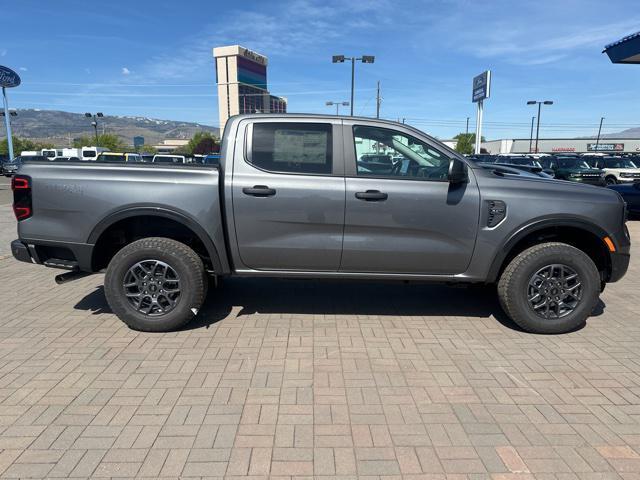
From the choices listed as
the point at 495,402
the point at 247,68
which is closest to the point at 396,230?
the point at 495,402

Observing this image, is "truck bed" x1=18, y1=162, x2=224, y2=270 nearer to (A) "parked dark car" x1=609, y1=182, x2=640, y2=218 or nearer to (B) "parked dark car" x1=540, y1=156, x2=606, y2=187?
(A) "parked dark car" x1=609, y1=182, x2=640, y2=218

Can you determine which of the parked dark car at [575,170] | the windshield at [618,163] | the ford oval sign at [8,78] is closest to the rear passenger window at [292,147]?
the parked dark car at [575,170]

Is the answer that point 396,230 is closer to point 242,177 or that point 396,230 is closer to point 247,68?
point 242,177

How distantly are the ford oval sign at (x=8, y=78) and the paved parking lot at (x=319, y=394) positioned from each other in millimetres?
37080

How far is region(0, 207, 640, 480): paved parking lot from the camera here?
2504 millimetres

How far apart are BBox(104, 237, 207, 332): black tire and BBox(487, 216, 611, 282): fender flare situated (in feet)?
9.04

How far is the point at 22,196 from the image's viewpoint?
13.5ft

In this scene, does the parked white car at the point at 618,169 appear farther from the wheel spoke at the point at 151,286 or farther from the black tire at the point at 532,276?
the wheel spoke at the point at 151,286

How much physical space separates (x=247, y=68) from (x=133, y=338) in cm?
11728

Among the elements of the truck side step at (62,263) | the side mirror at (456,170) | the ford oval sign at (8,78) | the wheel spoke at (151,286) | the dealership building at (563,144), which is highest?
the ford oval sign at (8,78)

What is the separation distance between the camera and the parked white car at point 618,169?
20.6m

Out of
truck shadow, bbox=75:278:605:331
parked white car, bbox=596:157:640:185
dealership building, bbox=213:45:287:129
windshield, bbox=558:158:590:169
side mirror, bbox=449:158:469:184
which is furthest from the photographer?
dealership building, bbox=213:45:287:129

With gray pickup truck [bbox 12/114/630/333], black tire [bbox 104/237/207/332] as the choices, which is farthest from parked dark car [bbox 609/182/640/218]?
black tire [bbox 104/237/207/332]

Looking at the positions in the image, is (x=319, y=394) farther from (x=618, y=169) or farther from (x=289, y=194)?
(x=618, y=169)
